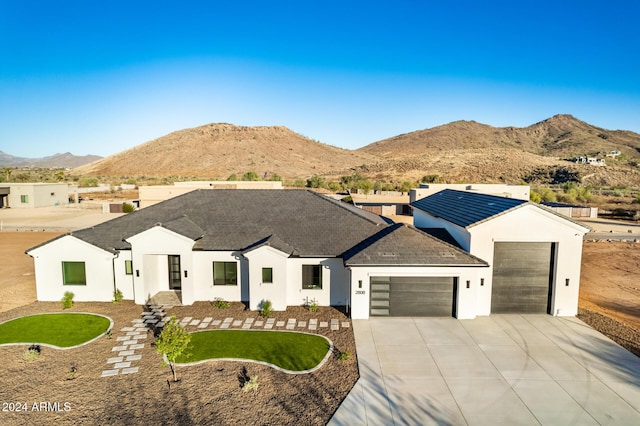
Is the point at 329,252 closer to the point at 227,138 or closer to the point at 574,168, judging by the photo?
the point at 574,168

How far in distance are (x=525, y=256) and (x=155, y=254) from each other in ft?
60.7

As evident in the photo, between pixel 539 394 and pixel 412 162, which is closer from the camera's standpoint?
pixel 539 394

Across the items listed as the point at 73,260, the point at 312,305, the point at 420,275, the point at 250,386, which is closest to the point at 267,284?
the point at 312,305

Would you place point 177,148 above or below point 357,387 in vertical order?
above

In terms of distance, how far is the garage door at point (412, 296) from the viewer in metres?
17.1

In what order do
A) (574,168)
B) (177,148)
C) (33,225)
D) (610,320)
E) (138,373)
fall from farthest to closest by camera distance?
(177,148)
(574,168)
(33,225)
(610,320)
(138,373)

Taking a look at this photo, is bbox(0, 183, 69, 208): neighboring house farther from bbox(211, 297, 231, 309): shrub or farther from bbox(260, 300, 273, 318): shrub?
bbox(260, 300, 273, 318): shrub

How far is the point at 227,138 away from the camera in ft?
490

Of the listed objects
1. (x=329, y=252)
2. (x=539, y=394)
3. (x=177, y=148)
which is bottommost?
(x=539, y=394)

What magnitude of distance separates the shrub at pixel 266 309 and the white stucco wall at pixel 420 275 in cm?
395

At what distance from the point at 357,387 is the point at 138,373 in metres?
7.39

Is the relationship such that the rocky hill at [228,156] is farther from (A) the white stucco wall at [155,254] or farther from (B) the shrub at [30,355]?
(B) the shrub at [30,355]

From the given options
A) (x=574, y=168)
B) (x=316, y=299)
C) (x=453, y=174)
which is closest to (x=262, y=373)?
(x=316, y=299)

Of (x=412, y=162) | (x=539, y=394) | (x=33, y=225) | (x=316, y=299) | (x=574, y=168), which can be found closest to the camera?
(x=539, y=394)
